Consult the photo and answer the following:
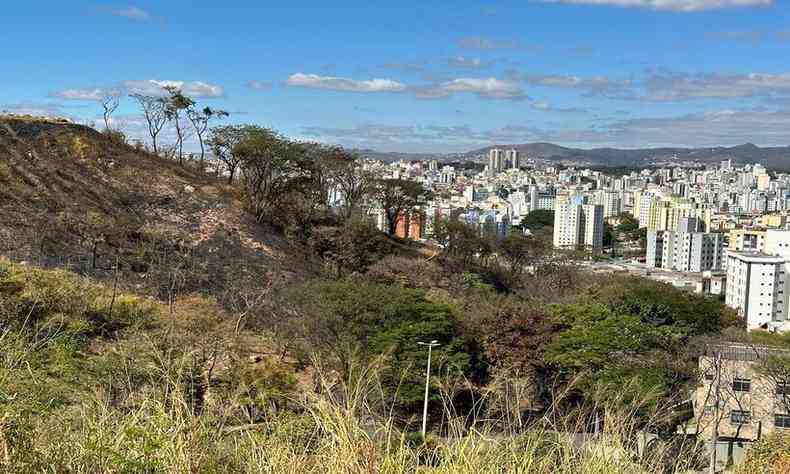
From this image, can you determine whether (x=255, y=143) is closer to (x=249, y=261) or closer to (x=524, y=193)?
(x=249, y=261)

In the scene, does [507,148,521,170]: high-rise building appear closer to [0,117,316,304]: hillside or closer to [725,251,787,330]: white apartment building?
[725,251,787,330]: white apartment building

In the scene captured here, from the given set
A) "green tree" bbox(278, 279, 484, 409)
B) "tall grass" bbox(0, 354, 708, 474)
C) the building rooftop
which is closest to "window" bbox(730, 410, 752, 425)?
the building rooftop

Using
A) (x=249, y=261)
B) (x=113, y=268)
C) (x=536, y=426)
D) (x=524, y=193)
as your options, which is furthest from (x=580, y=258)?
(x=524, y=193)

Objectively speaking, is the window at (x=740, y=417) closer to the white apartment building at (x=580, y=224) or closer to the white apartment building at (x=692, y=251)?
the white apartment building at (x=692, y=251)

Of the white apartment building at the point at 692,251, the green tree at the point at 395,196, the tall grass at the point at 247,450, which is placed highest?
the green tree at the point at 395,196

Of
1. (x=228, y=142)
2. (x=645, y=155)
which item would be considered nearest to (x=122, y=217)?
(x=228, y=142)

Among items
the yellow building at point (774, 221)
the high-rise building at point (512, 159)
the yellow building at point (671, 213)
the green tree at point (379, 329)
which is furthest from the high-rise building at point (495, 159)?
the green tree at point (379, 329)
